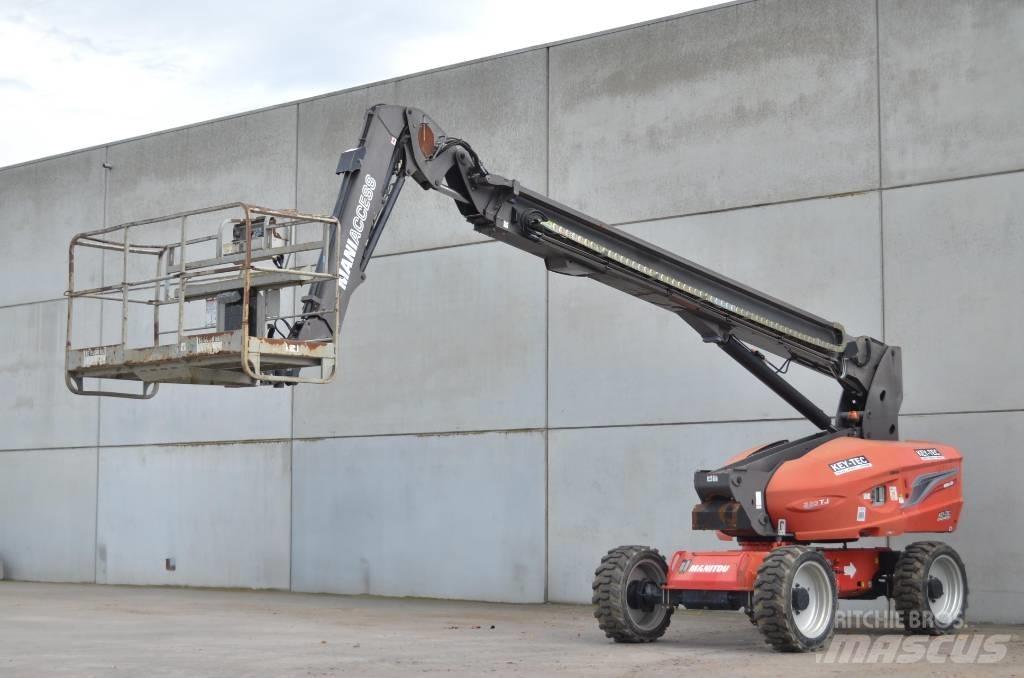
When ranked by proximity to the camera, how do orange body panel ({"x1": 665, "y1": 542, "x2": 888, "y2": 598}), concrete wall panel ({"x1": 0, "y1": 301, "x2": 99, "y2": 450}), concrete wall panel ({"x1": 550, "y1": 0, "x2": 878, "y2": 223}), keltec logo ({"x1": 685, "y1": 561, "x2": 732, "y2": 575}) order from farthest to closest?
concrete wall panel ({"x1": 0, "y1": 301, "x2": 99, "y2": 450}), concrete wall panel ({"x1": 550, "y1": 0, "x2": 878, "y2": 223}), keltec logo ({"x1": 685, "y1": 561, "x2": 732, "y2": 575}), orange body panel ({"x1": 665, "y1": 542, "x2": 888, "y2": 598})

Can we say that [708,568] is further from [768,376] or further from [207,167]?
[207,167]

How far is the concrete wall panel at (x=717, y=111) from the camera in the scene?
18.4 meters

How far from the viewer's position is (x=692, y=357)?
63.5 ft

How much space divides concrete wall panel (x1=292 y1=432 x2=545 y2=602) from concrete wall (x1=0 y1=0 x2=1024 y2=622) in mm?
46

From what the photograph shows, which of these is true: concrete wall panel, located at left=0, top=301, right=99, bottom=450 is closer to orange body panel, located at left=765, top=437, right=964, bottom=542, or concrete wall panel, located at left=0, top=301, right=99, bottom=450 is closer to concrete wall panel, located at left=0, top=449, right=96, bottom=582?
concrete wall panel, located at left=0, top=449, right=96, bottom=582

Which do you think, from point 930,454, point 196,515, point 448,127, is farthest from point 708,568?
point 196,515

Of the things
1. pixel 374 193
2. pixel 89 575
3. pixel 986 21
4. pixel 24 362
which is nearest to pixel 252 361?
pixel 374 193

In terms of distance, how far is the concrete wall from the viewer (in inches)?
683

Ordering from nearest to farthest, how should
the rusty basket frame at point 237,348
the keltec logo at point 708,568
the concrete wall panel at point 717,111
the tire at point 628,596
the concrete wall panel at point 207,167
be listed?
the rusty basket frame at point 237,348 < the keltec logo at point 708,568 < the tire at point 628,596 < the concrete wall panel at point 717,111 < the concrete wall panel at point 207,167

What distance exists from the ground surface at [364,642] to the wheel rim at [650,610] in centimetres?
27

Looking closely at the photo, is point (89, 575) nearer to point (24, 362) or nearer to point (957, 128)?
point (24, 362)
